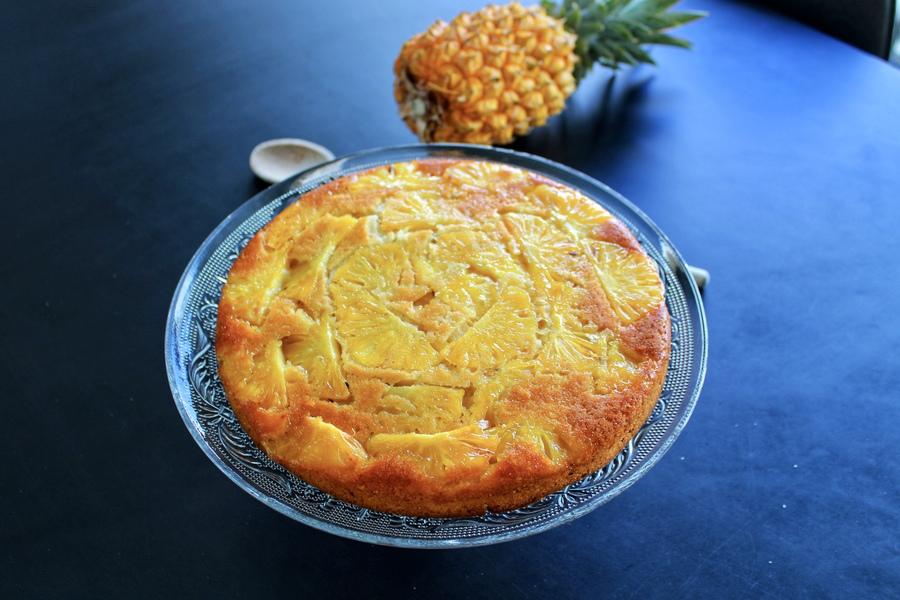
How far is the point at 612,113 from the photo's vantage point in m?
2.22

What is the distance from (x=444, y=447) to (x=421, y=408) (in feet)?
0.29

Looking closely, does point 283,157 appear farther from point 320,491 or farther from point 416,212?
point 320,491

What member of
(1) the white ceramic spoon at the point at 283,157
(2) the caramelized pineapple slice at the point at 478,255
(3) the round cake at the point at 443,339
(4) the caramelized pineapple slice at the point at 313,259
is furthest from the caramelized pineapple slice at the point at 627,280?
(1) the white ceramic spoon at the point at 283,157

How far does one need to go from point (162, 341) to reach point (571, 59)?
49.7 inches

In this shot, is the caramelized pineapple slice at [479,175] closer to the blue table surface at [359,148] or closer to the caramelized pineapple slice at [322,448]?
the blue table surface at [359,148]

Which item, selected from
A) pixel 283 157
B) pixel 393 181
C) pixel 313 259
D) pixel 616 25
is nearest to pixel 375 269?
pixel 313 259

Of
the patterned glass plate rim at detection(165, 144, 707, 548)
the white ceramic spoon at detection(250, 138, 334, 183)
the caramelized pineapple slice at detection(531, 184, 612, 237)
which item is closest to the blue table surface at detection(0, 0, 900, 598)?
the white ceramic spoon at detection(250, 138, 334, 183)

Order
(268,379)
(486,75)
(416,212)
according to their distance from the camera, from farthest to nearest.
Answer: (486,75) < (416,212) < (268,379)

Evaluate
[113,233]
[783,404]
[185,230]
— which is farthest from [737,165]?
[113,233]

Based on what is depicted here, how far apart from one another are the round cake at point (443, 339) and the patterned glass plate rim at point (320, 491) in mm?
25

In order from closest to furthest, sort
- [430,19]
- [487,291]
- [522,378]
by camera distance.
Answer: [522,378], [487,291], [430,19]

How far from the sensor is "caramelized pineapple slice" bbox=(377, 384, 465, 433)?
1.25 metres

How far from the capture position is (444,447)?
3.96 feet

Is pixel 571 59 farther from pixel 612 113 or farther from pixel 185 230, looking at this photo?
pixel 185 230
